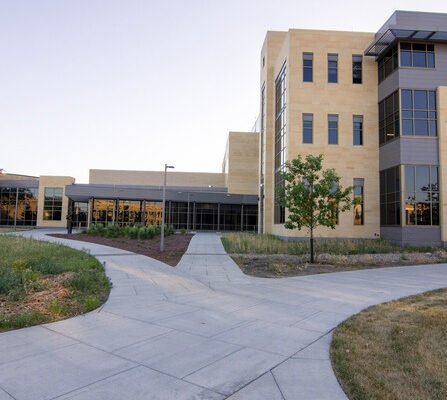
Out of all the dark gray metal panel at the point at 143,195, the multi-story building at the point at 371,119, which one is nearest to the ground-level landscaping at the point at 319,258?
the multi-story building at the point at 371,119

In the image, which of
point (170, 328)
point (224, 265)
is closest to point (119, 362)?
point (170, 328)

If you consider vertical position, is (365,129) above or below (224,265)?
above

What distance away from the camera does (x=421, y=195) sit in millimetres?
25000

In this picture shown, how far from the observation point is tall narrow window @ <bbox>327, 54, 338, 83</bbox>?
95.2ft

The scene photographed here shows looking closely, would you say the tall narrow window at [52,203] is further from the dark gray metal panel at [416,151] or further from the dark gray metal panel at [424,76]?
the dark gray metal panel at [424,76]

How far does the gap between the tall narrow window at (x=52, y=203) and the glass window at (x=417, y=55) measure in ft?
158

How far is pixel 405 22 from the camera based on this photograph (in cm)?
2542

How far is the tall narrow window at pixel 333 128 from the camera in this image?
2875 cm

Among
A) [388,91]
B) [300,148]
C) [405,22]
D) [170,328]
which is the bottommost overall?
[170,328]

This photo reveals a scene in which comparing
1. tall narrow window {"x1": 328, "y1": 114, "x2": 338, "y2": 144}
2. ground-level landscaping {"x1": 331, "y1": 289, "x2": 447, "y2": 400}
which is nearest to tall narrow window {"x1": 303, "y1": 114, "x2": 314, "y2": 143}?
tall narrow window {"x1": 328, "y1": 114, "x2": 338, "y2": 144}

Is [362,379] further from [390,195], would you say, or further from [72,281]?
[390,195]

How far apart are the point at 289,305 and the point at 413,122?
73.6 ft

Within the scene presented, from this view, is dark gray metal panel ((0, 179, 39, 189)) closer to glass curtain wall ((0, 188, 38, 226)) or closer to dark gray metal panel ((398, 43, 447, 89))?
glass curtain wall ((0, 188, 38, 226))

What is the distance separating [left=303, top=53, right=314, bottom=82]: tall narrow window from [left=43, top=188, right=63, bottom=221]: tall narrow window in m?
41.6
